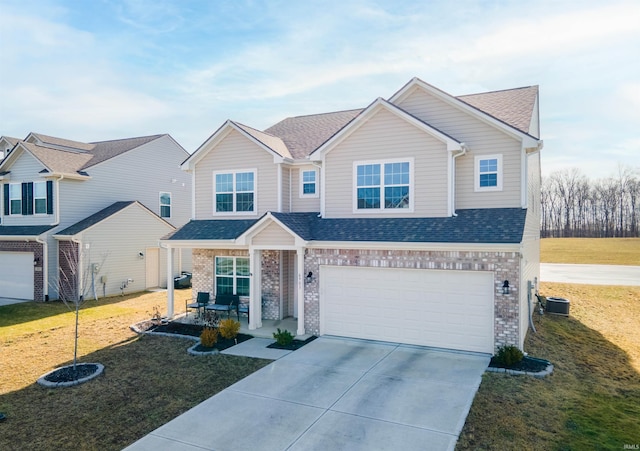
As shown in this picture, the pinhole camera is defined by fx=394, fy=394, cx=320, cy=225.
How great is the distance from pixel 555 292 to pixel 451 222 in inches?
485

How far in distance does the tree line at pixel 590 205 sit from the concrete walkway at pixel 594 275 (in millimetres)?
33744

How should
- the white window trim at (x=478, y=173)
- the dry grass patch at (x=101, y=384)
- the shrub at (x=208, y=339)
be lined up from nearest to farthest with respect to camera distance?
the dry grass patch at (x=101, y=384)
the shrub at (x=208, y=339)
the white window trim at (x=478, y=173)

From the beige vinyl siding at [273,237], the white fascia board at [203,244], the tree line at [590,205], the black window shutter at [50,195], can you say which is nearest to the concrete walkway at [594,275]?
the beige vinyl siding at [273,237]

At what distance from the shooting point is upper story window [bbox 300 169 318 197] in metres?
14.8

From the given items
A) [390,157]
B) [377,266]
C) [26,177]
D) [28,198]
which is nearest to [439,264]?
[377,266]

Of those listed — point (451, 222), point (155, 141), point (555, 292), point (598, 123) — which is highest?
point (598, 123)

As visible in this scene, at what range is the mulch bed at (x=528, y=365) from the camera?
30.2ft

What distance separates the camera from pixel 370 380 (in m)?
8.78

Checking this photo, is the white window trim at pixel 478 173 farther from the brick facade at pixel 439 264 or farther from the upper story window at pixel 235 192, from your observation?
the upper story window at pixel 235 192

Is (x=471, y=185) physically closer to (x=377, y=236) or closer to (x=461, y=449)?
(x=377, y=236)

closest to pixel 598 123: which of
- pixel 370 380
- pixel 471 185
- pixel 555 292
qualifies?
pixel 555 292

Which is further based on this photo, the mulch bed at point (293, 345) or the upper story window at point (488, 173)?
the upper story window at point (488, 173)

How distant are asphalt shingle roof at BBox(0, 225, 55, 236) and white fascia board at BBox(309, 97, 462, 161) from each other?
45.1ft

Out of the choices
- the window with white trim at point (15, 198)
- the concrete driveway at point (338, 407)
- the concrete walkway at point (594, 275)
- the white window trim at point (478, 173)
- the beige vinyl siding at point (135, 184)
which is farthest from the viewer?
the concrete walkway at point (594, 275)
